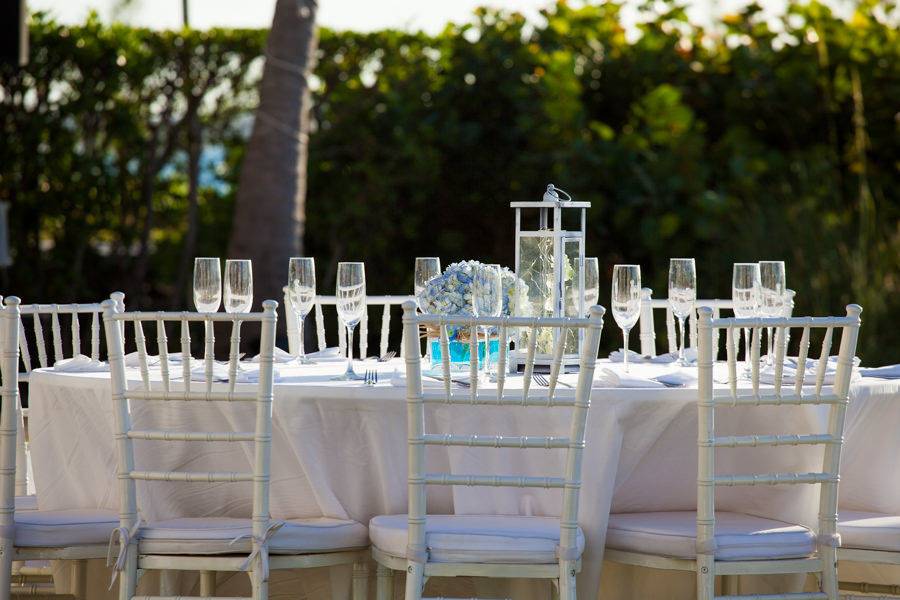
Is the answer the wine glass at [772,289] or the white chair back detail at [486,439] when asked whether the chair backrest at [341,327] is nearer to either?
the wine glass at [772,289]

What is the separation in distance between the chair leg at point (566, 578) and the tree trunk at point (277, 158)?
4397mm

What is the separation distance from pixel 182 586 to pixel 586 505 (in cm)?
106

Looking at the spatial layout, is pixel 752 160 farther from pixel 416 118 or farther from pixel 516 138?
pixel 416 118

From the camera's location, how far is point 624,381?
3.30 m

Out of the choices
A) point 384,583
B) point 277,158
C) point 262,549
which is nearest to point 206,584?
point 262,549

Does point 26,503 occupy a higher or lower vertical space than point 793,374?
lower

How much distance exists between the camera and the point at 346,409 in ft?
10.7

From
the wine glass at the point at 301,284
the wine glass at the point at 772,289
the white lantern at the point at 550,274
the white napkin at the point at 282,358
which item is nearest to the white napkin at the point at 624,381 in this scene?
the white lantern at the point at 550,274

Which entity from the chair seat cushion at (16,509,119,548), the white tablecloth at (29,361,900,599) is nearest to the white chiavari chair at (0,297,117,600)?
the chair seat cushion at (16,509,119,548)

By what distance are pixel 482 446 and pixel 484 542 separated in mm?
216

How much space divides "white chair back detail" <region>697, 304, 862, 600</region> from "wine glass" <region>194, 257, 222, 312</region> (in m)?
1.42

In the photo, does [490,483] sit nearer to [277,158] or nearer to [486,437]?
[486,437]

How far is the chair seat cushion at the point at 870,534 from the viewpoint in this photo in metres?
3.25

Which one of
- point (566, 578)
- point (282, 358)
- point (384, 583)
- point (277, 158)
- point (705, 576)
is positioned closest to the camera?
point (566, 578)
